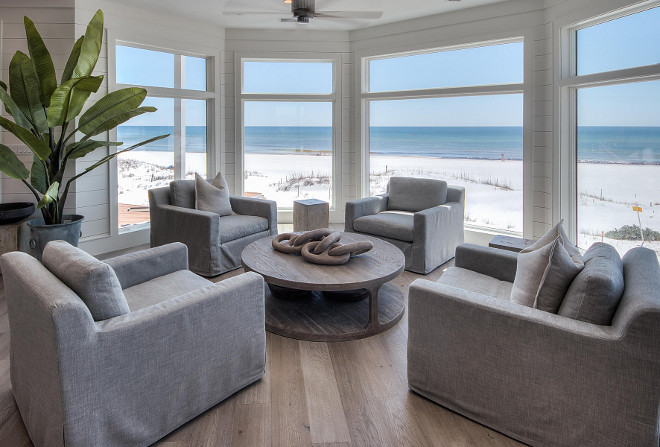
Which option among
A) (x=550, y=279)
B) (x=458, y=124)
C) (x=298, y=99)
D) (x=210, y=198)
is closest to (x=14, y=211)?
(x=210, y=198)

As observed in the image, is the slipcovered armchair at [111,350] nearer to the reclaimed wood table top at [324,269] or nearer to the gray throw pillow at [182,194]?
the reclaimed wood table top at [324,269]

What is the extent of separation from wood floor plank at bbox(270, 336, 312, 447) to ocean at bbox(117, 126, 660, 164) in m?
3.23

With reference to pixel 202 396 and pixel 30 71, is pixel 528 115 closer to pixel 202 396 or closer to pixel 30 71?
pixel 202 396

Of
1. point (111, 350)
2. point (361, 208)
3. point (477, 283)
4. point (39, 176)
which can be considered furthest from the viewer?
point (361, 208)

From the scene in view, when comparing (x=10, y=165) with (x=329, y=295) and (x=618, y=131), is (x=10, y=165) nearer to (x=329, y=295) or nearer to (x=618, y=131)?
(x=329, y=295)

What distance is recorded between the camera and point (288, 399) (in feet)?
7.39

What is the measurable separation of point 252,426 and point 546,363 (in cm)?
131

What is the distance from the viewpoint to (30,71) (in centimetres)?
353

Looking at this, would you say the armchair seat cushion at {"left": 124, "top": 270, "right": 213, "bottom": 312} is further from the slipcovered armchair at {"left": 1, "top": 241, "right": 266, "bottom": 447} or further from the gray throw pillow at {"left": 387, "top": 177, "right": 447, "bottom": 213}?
the gray throw pillow at {"left": 387, "top": 177, "right": 447, "bottom": 213}

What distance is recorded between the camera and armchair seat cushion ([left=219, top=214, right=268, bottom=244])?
435 cm

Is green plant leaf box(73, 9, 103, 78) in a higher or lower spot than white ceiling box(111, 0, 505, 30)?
lower

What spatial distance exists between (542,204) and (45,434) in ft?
15.2

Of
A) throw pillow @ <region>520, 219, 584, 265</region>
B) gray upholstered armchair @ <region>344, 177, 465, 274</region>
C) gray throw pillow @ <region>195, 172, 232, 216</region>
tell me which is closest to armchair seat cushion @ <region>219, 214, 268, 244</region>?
gray throw pillow @ <region>195, 172, 232, 216</region>

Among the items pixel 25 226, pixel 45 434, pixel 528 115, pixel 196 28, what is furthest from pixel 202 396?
pixel 196 28
